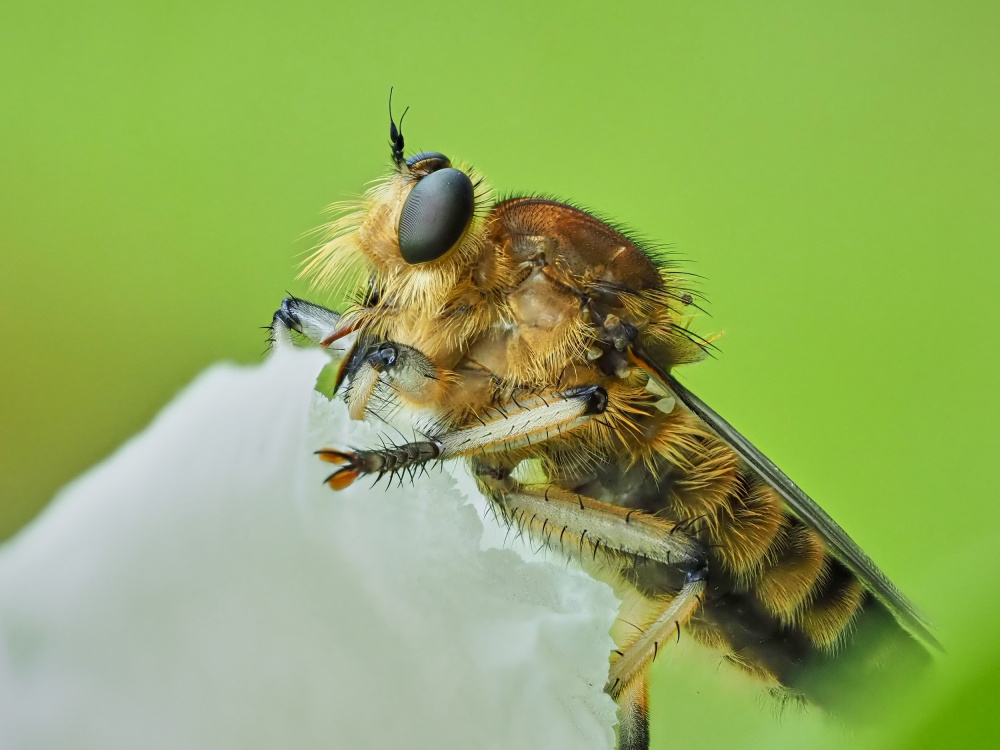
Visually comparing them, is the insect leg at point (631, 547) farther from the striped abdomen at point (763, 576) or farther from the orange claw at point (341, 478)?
the orange claw at point (341, 478)

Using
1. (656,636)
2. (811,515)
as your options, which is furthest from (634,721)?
(811,515)

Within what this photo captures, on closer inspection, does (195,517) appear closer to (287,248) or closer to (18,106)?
Result: (287,248)

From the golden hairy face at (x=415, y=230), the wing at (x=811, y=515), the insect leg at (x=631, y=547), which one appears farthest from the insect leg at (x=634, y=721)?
the golden hairy face at (x=415, y=230)

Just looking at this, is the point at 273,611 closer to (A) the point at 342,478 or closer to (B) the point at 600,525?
(A) the point at 342,478

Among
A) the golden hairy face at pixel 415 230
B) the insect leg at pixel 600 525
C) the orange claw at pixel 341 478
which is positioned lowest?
the insect leg at pixel 600 525

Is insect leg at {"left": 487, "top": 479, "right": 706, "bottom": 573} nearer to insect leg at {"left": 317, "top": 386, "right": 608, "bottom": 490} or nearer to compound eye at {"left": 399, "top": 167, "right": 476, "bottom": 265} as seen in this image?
insect leg at {"left": 317, "top": 386, "right": 608, "bottom": 490}
